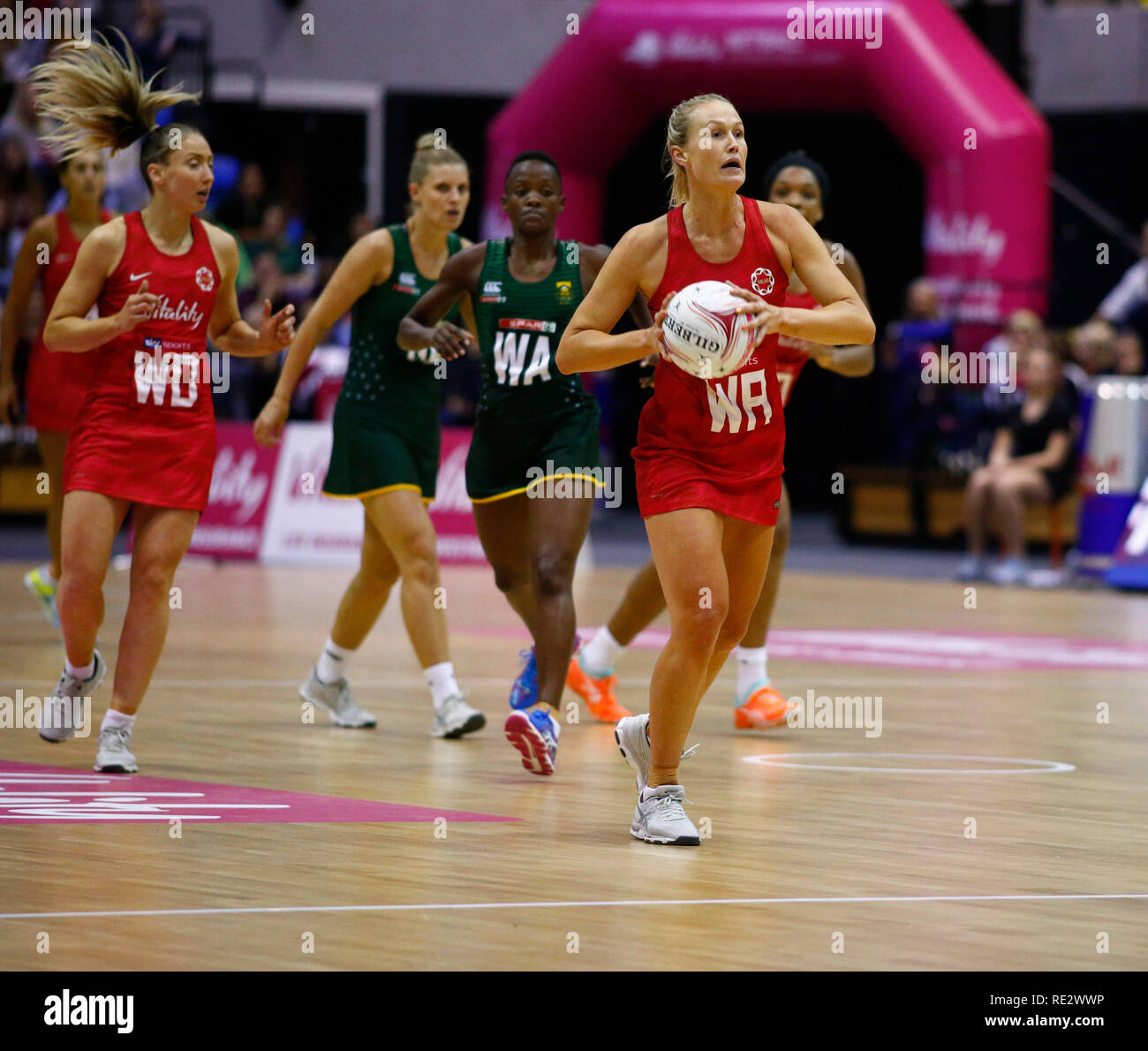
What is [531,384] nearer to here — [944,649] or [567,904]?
[567,904]

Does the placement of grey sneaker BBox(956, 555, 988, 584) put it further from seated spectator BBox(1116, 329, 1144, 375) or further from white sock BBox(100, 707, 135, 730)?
white sock BBox(100, 707, 135, 730)

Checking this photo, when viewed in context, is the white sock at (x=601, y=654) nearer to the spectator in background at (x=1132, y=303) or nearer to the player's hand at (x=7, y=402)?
the player's hand at (x=7, y=402)

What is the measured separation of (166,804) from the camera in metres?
6.79

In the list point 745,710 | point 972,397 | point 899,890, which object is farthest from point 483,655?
point 972,397

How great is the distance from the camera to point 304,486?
56.4ft

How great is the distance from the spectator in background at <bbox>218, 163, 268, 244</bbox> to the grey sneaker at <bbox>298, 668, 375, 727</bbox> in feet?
43.1

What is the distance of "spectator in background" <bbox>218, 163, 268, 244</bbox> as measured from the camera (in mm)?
21750

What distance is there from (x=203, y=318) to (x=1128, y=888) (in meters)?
3.77

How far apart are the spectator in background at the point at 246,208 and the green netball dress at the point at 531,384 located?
44.8 feet

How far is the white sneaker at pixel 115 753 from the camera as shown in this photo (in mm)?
7359

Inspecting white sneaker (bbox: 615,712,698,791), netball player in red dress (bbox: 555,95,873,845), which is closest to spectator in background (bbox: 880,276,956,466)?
white sneaker (bbox: 615,712,698,791)

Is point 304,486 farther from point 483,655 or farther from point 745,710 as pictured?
point 745,710

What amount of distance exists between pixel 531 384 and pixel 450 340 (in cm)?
37

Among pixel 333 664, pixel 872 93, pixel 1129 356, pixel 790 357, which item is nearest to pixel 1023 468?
pixel 1129 356
